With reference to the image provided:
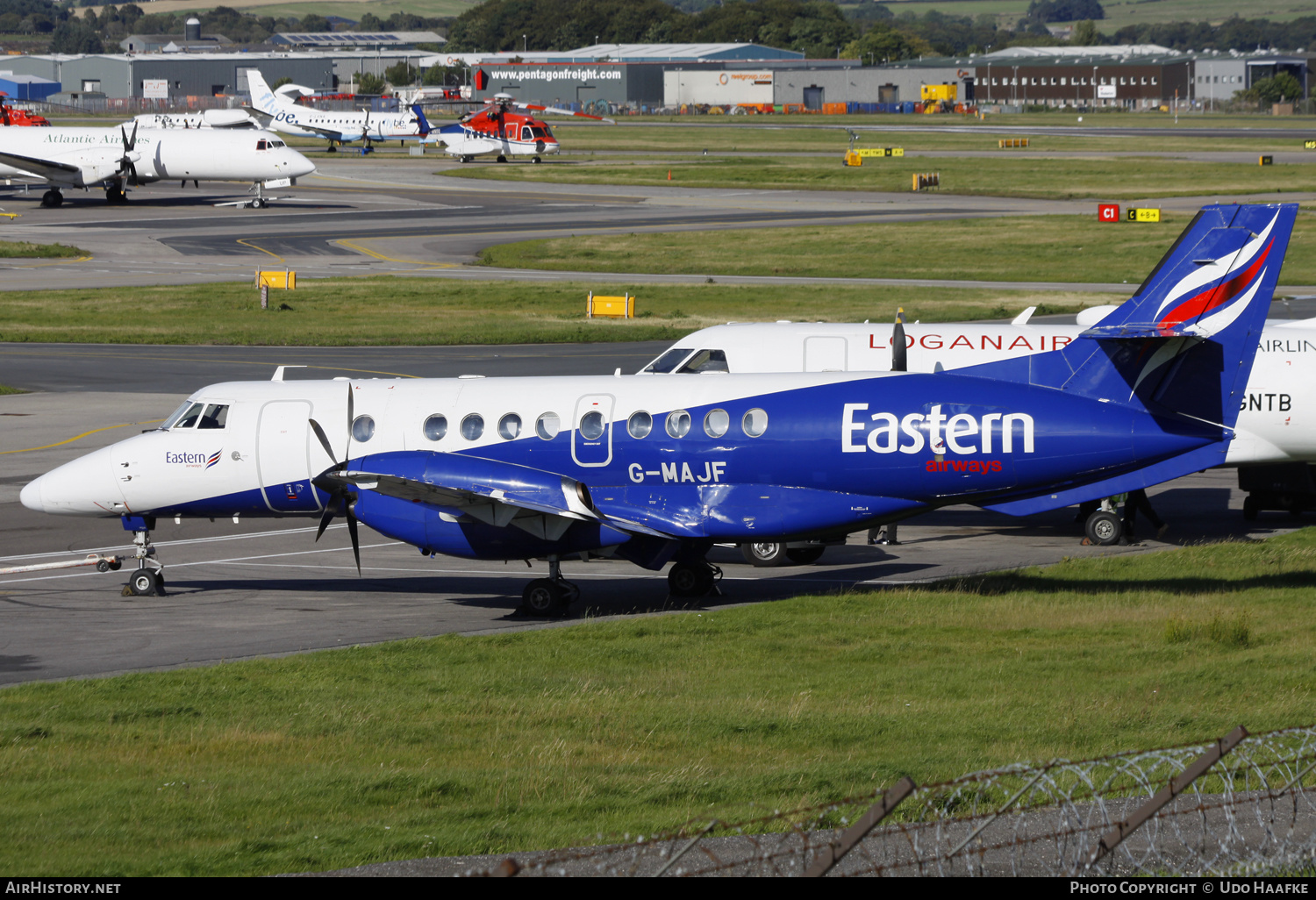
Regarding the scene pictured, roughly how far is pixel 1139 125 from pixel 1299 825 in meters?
202

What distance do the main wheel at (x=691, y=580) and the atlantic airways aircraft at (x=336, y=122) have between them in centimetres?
13045

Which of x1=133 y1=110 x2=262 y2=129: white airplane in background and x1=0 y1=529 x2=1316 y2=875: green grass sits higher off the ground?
x1=133 y1=110 x2=262 y2=129: white airplane in background

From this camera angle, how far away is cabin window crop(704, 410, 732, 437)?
904 inches

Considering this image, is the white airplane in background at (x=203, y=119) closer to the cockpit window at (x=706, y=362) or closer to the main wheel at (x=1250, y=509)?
the cockpit window at (x=706, y=362)

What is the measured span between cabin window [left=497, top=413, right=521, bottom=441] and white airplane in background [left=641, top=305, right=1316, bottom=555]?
5614mm

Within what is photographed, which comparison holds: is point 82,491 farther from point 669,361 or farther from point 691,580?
point 669,361

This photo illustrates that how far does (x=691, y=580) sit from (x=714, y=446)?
2.94 metres

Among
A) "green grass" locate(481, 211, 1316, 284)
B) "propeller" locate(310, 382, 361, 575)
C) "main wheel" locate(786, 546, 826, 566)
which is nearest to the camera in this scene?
"propeller" locate(310, 382, 361, 575)

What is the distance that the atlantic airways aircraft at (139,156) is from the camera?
97375mm

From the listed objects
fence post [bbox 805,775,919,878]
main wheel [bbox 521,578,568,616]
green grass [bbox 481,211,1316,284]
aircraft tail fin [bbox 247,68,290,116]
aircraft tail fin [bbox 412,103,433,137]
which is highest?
aircraft tail fin [bbox 247,68,290,116]

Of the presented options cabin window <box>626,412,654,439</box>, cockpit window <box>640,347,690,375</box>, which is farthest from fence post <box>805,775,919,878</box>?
cockpit window <box>640,347,690,375</box>

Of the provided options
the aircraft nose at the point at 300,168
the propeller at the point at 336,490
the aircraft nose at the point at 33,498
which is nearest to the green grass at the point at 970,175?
the aircraft nose at the point at 300,168

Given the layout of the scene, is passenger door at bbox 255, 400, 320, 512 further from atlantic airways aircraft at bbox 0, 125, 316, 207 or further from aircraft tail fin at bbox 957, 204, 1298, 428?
atlantic airways aircraft at bbox 0, 125, 316, 207

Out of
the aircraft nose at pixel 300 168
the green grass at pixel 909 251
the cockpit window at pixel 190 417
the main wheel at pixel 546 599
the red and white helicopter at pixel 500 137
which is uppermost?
the red and white helicopter at pixel 500 137
